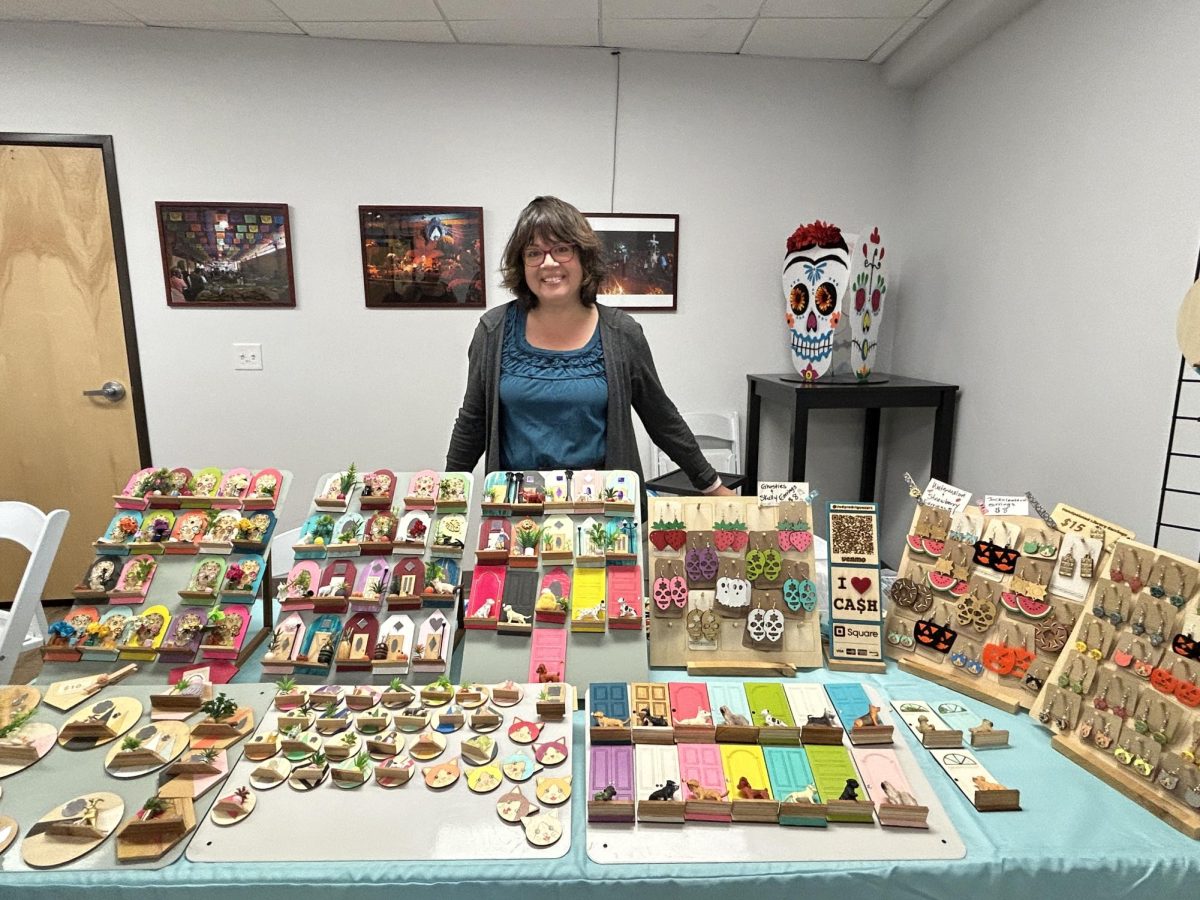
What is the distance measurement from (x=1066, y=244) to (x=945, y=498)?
1.28m

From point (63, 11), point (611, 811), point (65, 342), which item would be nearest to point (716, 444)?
point (611, 811)

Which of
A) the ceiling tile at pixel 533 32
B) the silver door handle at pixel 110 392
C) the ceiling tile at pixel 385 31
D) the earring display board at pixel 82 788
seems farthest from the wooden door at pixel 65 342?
the earring display board at pixel 82 788

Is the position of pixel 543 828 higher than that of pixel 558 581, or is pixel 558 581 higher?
pixel 558 581

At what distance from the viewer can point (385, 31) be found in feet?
9.00

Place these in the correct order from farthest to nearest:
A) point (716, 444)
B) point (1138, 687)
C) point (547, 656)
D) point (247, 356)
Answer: point (716, 444) < point (247, 356) < point (547, 656) < point (1138, 687)

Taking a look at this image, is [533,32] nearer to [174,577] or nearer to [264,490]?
[264,490]

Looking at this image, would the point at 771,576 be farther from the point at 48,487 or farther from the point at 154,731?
the point at 48,487

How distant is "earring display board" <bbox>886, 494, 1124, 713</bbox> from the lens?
1.24 meters

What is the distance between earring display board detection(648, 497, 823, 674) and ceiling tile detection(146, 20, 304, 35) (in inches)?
106

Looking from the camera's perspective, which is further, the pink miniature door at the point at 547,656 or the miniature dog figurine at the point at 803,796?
the pink miniature door at the point at 547,656

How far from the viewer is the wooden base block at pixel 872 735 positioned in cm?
108

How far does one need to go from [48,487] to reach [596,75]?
318 cm

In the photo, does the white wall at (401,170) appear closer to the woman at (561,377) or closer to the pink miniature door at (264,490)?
the woman at (561,377)

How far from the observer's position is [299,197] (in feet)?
9.71
